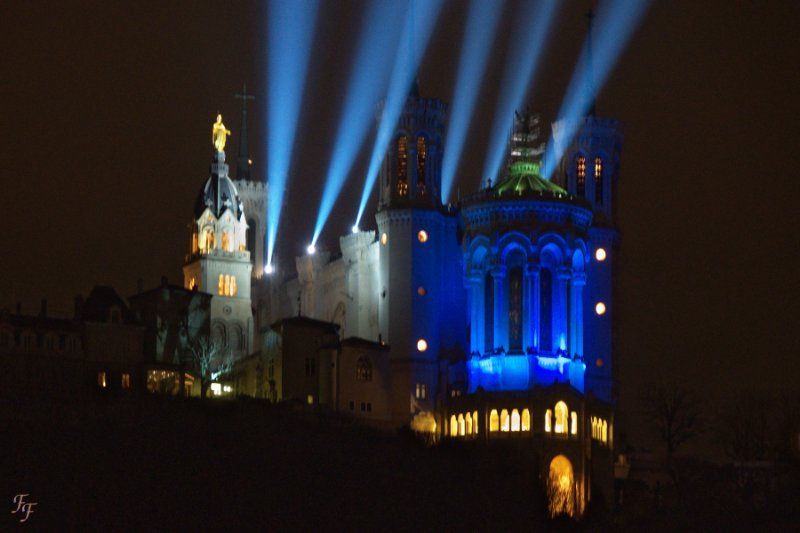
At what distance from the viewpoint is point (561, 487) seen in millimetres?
120812

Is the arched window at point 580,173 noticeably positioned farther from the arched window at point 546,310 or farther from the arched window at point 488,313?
the arched window at point 488,313

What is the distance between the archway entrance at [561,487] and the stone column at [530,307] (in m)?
9.87

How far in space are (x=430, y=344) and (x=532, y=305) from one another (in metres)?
6.69

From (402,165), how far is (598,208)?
1316 centimetres

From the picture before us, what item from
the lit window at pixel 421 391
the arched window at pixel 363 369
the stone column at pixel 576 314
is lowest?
the lit window at pixel 421 391

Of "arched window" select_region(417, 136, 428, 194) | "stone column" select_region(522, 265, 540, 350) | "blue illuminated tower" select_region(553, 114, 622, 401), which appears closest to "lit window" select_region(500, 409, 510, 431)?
"stone column" select_region(522, 265, 540, 350)

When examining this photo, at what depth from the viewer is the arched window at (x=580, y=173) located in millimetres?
138875

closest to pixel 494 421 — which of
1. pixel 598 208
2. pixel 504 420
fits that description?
pixel 504 420

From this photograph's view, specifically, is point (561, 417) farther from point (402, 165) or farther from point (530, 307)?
point (402, 165)

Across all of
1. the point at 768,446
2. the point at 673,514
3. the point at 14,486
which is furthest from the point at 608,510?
the point at 14,486

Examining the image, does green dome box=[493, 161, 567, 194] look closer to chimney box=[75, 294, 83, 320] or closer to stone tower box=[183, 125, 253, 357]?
stone tower box=[183, 125, 253, 357]

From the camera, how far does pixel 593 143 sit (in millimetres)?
138750

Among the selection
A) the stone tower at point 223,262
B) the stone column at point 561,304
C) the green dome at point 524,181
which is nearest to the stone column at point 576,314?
the stone column at point 561,304

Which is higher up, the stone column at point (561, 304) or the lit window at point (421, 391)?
the stone column at point (561, 304)
